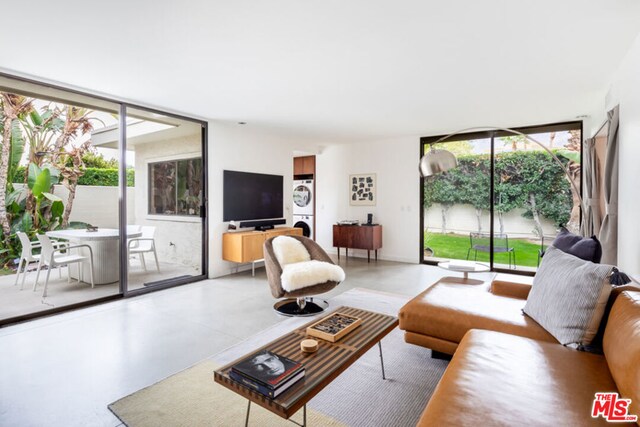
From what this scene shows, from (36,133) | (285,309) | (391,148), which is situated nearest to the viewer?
(285,309)

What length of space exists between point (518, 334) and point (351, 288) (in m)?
2.69

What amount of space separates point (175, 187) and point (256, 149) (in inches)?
65.1

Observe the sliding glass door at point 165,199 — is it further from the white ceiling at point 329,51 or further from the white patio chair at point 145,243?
the white ceiling at point 329,51

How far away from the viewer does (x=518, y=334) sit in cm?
197

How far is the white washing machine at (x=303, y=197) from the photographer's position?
7938 millimetres

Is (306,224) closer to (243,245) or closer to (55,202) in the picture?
(243,245)

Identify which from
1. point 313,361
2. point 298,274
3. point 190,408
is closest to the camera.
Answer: point 313,361

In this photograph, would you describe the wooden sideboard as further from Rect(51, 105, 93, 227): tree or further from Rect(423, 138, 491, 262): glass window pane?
Rect(51, 105, 93, 227): tree

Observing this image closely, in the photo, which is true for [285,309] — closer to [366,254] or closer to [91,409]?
[91,409]

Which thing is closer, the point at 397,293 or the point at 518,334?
the point at 518,334

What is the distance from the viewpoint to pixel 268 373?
145 centimetres

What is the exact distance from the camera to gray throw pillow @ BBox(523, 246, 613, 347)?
5.44ft

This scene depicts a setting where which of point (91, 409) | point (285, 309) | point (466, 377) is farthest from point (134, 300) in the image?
point (466, 377)

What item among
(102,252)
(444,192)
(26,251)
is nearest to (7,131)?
(26,251)
